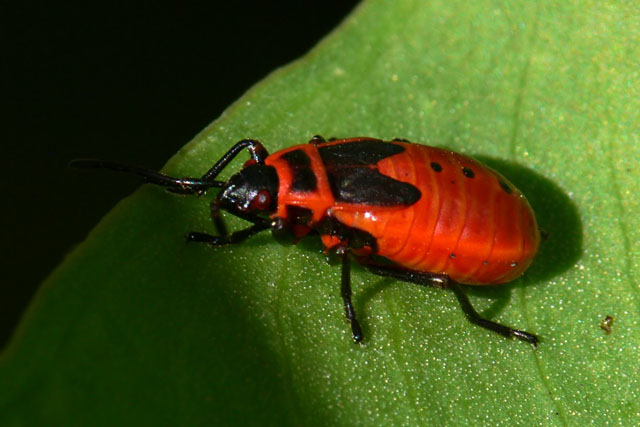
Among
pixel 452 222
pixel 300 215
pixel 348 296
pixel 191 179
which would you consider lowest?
pixel 348 296

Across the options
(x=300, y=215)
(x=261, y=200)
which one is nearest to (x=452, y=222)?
(x=300, y=215)

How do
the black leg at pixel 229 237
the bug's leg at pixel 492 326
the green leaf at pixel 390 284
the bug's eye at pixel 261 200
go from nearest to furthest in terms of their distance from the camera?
the green leaf at pixel 390 284 < the black leg at pixel 229 237 < the bug's leg at pixel 492 326 < the bug's eye at pixel 261 200

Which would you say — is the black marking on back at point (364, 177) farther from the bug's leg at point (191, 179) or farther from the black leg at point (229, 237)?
the black leg at point (229, 237)

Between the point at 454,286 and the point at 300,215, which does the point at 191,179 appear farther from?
the point at 454,286

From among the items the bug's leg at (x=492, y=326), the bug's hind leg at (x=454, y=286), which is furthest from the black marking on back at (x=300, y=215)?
the bug's leg at (x=492, y=326)

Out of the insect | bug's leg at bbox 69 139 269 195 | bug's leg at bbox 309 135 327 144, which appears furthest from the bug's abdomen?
bug's leg at bbox 69 139 269 195

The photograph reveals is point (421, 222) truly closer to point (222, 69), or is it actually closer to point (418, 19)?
point (418, 19)

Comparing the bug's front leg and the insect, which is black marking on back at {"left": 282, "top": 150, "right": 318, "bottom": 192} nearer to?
the insect
